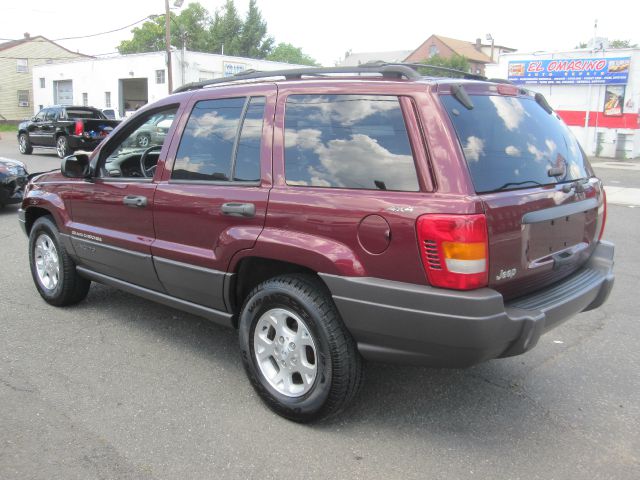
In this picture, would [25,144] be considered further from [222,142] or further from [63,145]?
[222,142]

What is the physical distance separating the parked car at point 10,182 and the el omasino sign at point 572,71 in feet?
65.6

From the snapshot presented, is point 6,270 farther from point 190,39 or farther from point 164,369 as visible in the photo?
point 190,39

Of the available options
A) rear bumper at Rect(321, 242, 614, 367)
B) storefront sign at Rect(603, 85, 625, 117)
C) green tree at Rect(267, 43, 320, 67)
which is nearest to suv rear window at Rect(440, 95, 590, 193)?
rear bumper at Rect(321, 242, 614, 367)

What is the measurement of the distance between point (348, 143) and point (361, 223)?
464mm

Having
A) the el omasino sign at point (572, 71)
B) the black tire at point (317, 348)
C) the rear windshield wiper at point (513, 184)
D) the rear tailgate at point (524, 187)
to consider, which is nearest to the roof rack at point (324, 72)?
the rear tailgate at point (524, 187)

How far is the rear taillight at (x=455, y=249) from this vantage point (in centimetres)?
266

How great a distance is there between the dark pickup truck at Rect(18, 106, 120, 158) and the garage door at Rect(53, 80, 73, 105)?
24001mm

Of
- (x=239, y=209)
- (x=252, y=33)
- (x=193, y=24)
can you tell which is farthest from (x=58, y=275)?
(x=193, y=24)

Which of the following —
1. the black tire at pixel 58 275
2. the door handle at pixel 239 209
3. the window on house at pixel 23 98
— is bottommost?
the black tire at pixel 58 275

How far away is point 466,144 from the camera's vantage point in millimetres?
2842

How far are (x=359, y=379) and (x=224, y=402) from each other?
0.89 metres

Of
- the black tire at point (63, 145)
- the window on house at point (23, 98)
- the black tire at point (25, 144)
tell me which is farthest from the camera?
the window on house at point (23, 98)

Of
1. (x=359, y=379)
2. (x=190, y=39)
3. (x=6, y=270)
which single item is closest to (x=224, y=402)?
(x=359, y=379)

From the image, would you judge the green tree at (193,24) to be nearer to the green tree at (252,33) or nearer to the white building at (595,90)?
the green tree at (252,33)
